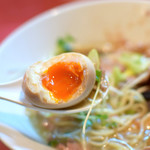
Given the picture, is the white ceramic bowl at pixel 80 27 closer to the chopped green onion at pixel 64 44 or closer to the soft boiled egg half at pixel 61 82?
the chopped green onion at pixel 64 44

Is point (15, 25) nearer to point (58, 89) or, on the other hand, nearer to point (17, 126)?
point (17, 126)

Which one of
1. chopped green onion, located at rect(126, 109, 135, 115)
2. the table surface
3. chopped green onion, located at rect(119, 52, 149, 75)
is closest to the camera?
chopped green onion, located at rect(126, 109, 135, 115)

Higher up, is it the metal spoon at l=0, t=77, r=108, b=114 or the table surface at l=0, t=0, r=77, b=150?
the table surface at l=0, t=0, r=77, b=150

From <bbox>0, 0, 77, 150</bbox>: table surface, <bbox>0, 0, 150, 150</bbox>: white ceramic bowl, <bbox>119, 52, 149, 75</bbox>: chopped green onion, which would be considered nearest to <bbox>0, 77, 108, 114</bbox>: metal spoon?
<bbox>0, 0, 150, 150</bbox>: white ceramic bowl

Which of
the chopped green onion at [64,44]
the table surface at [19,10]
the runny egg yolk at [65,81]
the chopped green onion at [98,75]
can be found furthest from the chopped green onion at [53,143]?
the table surface at [19,10]

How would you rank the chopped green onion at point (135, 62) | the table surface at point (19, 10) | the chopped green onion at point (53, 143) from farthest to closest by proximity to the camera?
the table surface at point (19, 10)
the chopped green onion at point (135, 62)
the chopped green onion at point (53, 143)

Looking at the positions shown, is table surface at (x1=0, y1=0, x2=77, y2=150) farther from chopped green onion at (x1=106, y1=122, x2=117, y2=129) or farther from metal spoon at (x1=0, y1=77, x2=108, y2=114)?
chopped green onion at (x1=106, y1=122, x2=117, y2=129)

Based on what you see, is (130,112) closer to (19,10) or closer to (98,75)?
(98,75)
